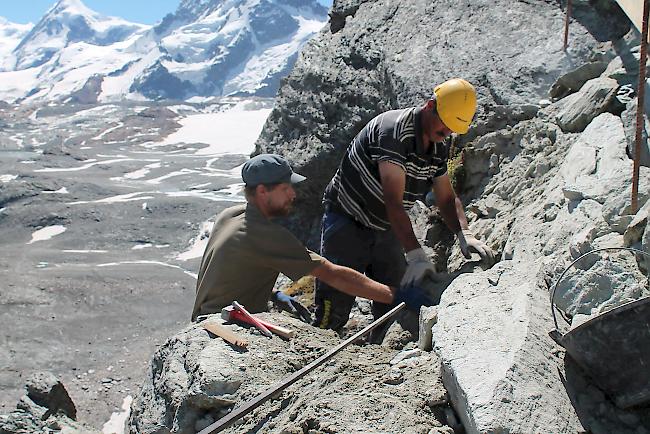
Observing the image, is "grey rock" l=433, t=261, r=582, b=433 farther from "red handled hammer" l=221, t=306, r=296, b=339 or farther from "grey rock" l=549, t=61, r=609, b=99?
"grey rock" l=549, t=61, r=609, b=99

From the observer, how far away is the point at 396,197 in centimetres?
Answer: 491

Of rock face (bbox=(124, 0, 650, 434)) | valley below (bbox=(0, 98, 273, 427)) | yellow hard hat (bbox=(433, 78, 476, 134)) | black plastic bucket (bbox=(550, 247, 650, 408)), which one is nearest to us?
black plastic bucket (bbox=(550, 247, 650, 408))

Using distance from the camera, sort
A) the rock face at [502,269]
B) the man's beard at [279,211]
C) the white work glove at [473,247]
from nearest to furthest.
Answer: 1. the rock face at [502,269]
2. the man's beard at [279,211]
3. the white work glove at [473,247]

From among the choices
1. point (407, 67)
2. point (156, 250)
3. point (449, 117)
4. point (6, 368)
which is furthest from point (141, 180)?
point (449, 117)

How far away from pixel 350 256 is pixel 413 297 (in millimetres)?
981

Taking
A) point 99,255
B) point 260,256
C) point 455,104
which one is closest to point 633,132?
point 455,104

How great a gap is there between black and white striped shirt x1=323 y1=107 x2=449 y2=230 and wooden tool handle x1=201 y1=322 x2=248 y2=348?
1.73 meters

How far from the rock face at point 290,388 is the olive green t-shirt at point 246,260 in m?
0.22

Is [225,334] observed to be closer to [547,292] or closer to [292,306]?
[292,306]

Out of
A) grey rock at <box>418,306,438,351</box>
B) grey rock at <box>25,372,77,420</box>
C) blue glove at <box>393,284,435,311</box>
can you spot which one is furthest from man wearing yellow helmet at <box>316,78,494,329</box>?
grey rock at <box>25,372,77,420</box>

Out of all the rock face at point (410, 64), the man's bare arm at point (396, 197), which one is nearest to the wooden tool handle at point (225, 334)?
the man's bare arm at point (396, 197)

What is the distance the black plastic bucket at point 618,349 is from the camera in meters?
2.79

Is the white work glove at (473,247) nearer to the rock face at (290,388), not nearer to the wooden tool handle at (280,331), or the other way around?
the rock face at (290,388)

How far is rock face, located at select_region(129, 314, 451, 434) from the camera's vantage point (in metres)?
3.34
